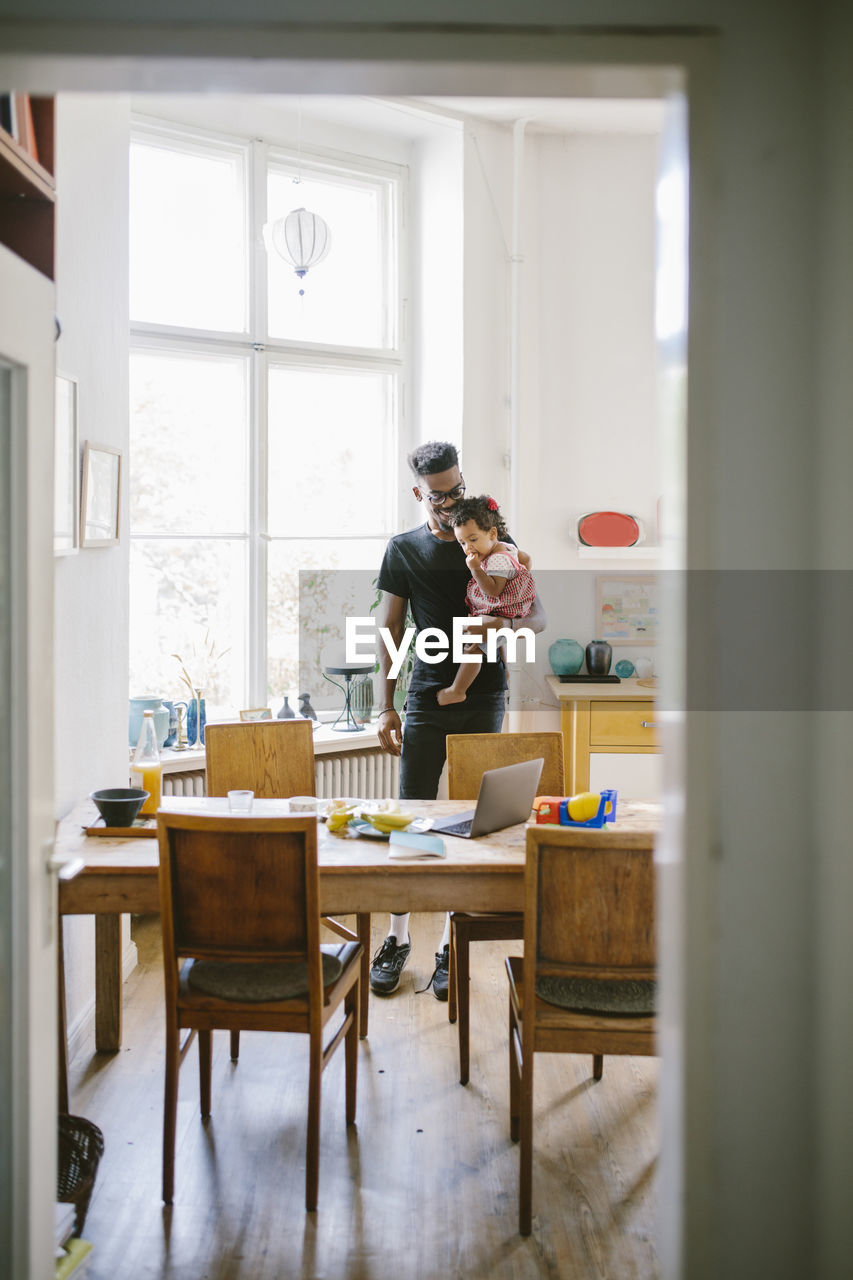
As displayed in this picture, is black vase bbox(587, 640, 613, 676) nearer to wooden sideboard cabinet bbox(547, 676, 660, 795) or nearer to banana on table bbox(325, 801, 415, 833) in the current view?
wooden sideboard cabinet bbox(547, 676, 660, 795)

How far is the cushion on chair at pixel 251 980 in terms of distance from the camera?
231 centimetres

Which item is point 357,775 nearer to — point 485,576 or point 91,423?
point 485,576

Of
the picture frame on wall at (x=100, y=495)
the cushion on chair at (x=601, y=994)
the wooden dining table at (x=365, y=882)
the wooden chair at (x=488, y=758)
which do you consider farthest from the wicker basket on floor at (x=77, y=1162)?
the picture frame on wall at (x=100, y=495)

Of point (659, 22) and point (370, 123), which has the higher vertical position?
point (370, 123)

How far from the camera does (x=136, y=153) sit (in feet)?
14.3

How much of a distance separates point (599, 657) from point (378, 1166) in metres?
2.80

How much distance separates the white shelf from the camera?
488 cm

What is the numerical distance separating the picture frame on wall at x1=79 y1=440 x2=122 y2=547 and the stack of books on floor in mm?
Answer: 1781

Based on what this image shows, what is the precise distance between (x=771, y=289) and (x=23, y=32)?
39.1 inches

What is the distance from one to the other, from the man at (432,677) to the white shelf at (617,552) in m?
1.19

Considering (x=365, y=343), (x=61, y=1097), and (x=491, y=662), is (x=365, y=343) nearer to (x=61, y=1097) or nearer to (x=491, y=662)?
(x=491, y=662)

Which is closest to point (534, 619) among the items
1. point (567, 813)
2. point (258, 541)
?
point (567, 813)

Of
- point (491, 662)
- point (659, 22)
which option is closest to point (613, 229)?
point (491, 662)

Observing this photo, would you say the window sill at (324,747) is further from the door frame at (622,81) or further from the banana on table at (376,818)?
the door frame at (622,81)
